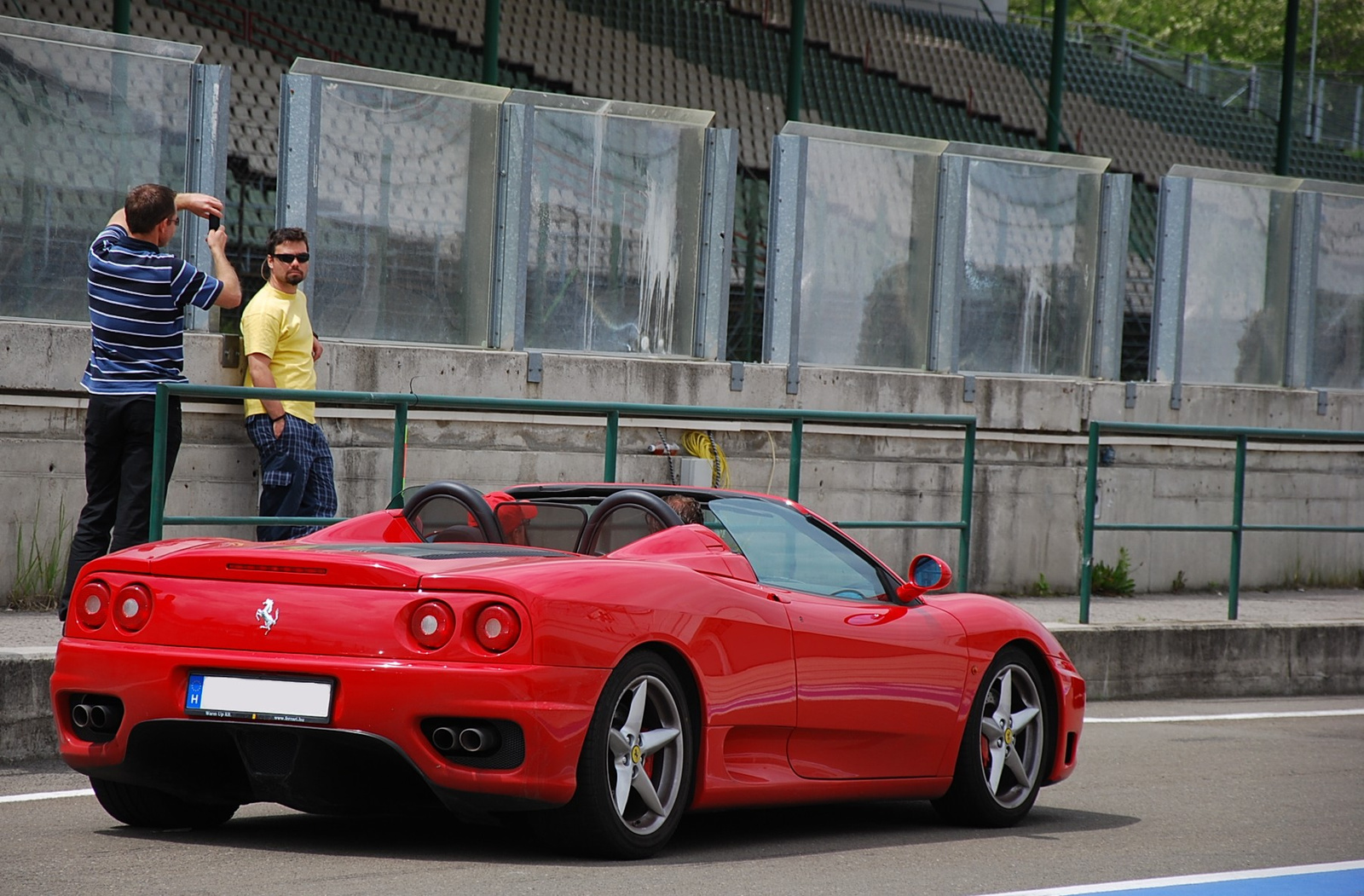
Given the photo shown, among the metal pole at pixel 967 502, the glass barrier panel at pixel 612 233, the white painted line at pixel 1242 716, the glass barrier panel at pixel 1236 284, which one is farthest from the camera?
the glass barrier panel at pixel 1236 284

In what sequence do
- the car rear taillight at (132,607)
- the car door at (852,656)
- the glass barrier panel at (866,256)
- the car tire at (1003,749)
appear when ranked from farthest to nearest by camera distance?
the glass barrier panel at (866,256)
the car tire at (1003,749)
the car door at (852,656)
the car rear taillight at (132,607)

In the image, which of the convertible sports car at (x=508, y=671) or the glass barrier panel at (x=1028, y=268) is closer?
the convertible sports car at (x=508, y=671)

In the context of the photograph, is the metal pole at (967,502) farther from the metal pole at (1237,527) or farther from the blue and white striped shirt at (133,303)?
the blue and white striped shirt at (133,303)

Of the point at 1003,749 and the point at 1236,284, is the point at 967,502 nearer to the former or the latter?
the point at 1003,749

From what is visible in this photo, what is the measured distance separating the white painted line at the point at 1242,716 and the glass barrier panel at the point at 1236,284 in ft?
14.6

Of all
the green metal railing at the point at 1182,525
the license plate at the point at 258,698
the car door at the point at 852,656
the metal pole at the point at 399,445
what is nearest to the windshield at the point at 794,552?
the car door at the point at 852,656

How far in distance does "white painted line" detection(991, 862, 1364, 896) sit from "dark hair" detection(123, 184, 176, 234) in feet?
15.4

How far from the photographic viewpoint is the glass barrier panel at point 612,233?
1206cm

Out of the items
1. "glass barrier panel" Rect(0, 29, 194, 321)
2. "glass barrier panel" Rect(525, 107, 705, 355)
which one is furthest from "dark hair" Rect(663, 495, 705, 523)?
"glass barrier panel" Rect(525, 107, 705, 355)

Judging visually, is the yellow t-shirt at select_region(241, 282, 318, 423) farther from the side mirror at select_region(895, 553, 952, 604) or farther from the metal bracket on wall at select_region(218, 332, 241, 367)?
the side mirror at select_region(895, 553, 952, 604)

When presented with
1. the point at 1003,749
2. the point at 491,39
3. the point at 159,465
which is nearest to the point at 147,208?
the point at 159,465

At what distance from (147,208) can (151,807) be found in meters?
3.13

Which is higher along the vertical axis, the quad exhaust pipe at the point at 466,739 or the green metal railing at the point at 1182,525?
the green metal railing at the point at 1182,525

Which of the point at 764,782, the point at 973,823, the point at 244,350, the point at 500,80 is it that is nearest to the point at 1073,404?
the point at 244,350
